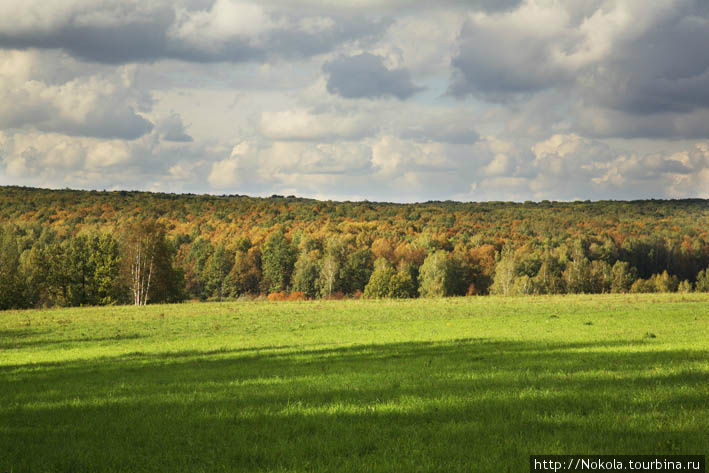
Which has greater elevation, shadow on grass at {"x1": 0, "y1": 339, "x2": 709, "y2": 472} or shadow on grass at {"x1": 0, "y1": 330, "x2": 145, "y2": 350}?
shadow on grass at {"x1": 0, "y1": 339, "x2": 709, "y2": 472}

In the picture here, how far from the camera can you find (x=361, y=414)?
10.4m

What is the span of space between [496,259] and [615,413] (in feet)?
383

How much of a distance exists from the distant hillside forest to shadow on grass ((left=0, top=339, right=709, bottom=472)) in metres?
58.0

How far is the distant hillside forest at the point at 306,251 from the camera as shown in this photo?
75.6 metres

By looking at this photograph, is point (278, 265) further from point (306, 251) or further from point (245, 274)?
point (245, 274)

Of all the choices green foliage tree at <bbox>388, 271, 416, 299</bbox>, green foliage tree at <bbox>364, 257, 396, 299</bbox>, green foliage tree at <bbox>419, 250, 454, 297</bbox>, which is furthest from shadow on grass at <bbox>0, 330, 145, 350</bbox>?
green foliage tree at <bbox>419, 250, 454, 297</bbox>

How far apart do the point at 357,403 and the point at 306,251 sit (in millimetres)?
114029

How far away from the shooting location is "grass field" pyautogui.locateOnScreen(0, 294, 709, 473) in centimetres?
818

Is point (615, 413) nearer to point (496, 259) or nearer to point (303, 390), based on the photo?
point (303, 390)

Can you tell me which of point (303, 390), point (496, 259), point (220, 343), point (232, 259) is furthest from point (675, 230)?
point (303, 390)

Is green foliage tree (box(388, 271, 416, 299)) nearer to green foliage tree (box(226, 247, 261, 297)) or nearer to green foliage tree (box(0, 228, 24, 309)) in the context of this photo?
green foliage tree (box(226, 247, 261, 297))

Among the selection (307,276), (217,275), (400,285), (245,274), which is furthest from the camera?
(245,274)

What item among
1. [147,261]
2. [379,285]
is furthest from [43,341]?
[379,285]

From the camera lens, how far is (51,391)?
14281 millimetres
